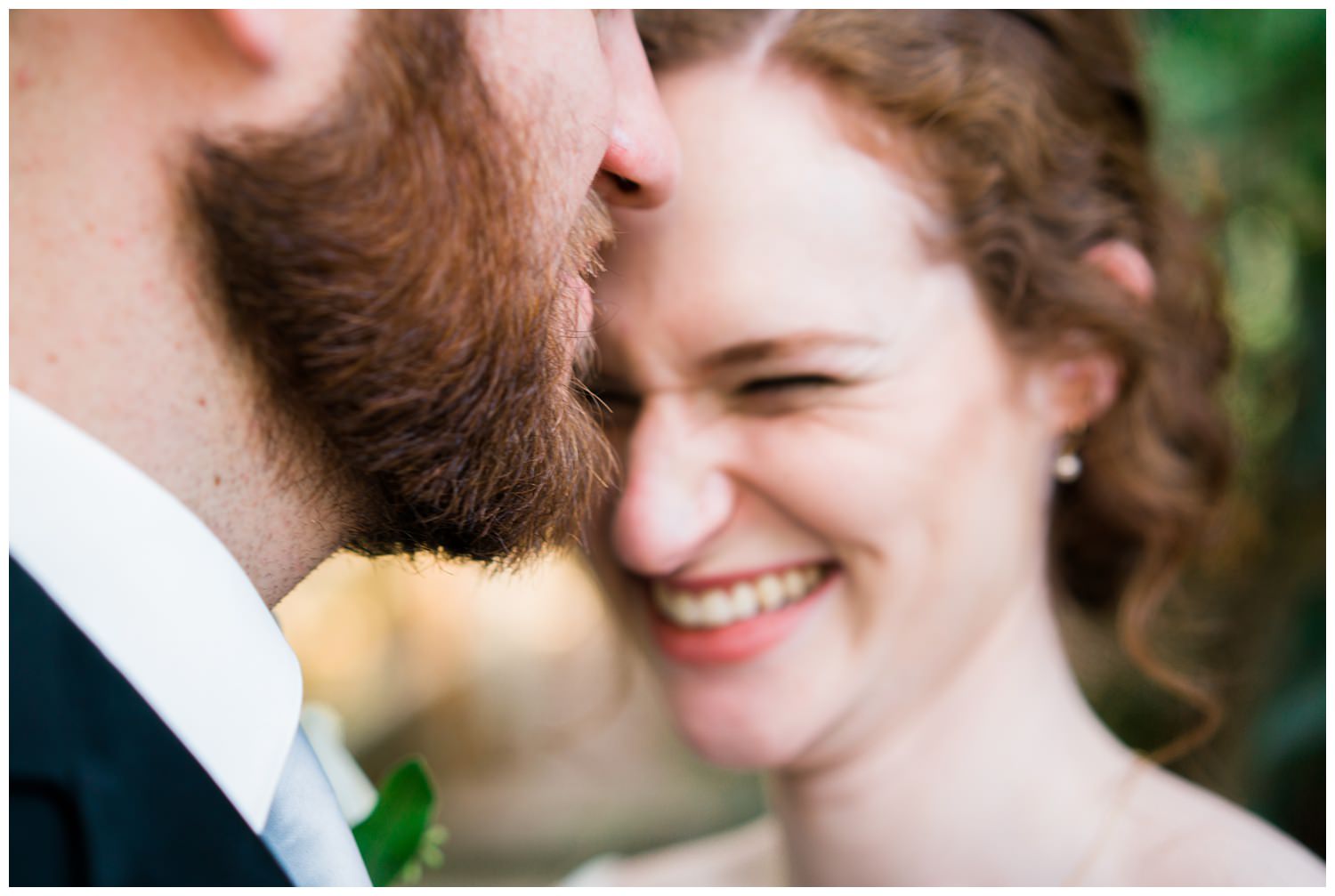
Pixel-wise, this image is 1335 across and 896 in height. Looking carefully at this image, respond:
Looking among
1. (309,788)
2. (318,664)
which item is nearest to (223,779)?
(309,788)

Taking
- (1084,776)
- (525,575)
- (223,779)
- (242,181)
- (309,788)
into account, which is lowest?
(1084,776)

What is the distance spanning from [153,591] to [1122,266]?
1383 mm

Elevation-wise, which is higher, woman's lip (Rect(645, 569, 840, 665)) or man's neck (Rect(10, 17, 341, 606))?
man's neck (Rect(10, 17, 341, 606))

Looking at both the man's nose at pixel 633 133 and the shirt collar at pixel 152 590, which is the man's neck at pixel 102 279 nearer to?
the shirt collar at pixel 152 590

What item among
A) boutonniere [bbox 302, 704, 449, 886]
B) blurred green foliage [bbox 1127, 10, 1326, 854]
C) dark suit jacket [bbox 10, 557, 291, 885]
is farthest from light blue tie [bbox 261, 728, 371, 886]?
blurred green foliage [bbox 1127, 10, 1326, 854]

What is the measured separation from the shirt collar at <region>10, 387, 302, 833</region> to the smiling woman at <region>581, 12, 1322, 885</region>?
1.86 ft

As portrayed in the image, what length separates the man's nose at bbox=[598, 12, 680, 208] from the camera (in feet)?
3.64

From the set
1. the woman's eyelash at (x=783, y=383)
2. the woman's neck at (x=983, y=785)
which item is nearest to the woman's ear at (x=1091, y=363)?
the woman's neck at (x=983, y=785)

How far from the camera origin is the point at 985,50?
144cm

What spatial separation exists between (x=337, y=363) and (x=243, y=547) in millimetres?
186

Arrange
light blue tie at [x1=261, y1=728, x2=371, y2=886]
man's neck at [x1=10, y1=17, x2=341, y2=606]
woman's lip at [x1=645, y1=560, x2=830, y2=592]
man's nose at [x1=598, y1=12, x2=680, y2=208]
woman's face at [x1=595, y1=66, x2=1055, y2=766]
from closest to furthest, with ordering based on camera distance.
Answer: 1. man's neck at [x1=10, y1=17, x2=341, y2=606]
2. light blue tie at [x1=261, y1=728, x2=371, y2=886]
3. man's nose at [x1=598, y1=12, x2=680, y2=208]
4. woman's face at [x1=595, y1=66, x2=1055, y2=766]
5. woman's lip at [x1=645, y1=560, x2=830, y2=592]

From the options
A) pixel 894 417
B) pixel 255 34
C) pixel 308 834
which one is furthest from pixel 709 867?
pixel 255 34

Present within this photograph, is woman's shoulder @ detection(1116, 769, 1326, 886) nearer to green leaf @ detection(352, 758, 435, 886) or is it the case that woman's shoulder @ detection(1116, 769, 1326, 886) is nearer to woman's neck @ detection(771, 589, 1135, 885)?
woman's neck @ detection(771, 589, 1135, 885)

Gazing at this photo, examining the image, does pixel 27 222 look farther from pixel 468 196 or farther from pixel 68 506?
pixel 468 196
